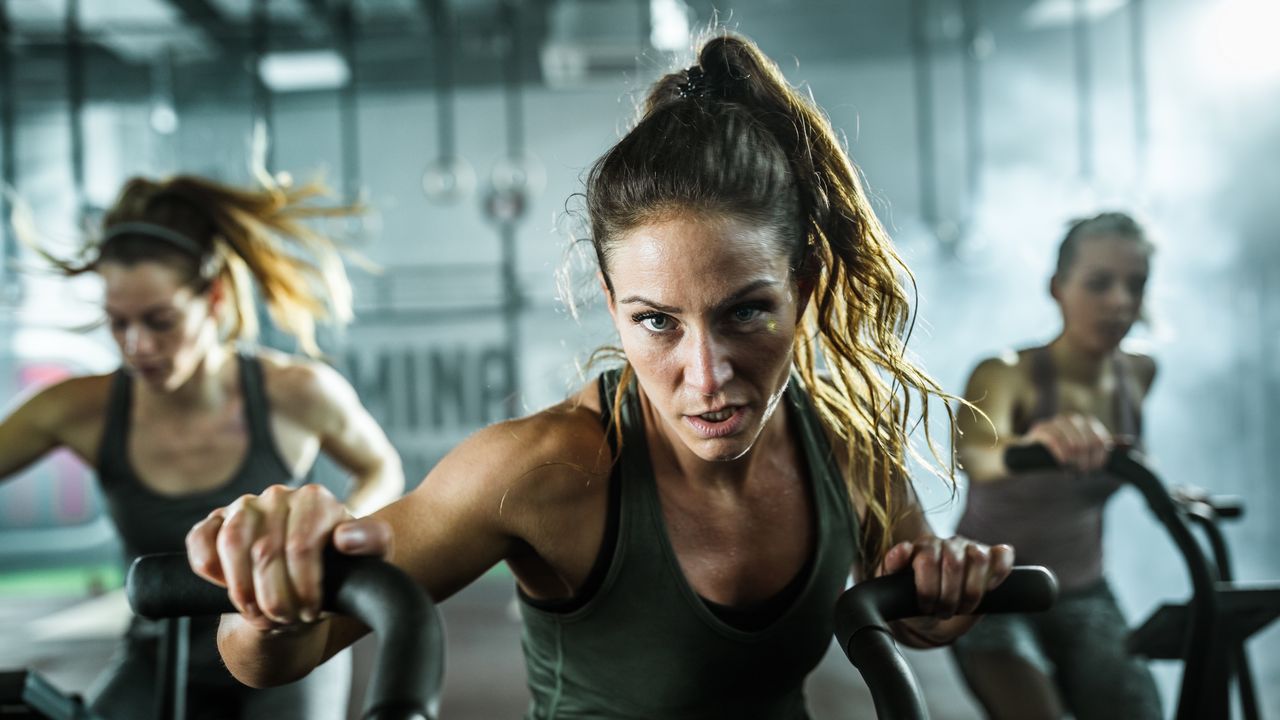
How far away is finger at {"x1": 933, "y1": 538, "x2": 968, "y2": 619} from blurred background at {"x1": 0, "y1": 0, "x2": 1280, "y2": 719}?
4348mm

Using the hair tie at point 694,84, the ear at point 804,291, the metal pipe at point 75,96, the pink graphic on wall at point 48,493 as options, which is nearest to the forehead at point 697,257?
the ear at point 804,291

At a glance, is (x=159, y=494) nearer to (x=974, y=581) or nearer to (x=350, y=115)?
(x=974, y=581)

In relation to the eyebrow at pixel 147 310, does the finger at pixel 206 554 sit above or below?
below

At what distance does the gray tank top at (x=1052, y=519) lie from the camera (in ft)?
7.09

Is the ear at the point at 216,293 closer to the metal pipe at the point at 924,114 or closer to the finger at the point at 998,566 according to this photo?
the finger at the point at 998,566

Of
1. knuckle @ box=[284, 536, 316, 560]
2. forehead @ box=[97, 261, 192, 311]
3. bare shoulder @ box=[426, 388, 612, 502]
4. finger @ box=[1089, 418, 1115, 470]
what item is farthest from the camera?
forehead @ box=[97, 261, 192, 311]

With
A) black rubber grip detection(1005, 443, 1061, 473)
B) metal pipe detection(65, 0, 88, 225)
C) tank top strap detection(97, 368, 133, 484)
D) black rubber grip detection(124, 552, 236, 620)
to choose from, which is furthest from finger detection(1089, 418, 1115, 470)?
metal pipe detection(65, 0, 88, 225)

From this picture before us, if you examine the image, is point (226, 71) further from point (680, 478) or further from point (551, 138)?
point (680, 478)

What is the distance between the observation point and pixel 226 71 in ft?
21.6

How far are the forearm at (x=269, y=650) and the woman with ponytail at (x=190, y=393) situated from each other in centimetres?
104

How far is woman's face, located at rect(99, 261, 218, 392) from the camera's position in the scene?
6.48 ft

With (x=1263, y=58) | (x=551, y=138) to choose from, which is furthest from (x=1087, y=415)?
(x=551, y=138)

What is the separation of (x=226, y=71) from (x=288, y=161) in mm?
701

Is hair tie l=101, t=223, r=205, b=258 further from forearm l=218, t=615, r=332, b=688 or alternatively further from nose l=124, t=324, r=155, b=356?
forearm l=218, t=615, r=332, b=688
